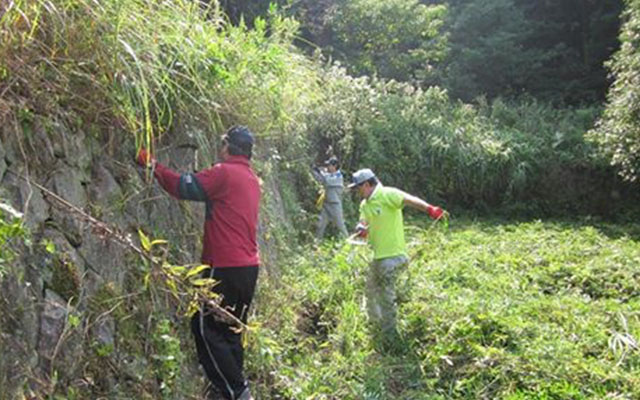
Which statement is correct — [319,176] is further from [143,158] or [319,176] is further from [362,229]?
[143,158]

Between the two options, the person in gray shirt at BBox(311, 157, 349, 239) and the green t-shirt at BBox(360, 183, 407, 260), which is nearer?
the green t-shirt at BBox(360, 183, 407, 260)

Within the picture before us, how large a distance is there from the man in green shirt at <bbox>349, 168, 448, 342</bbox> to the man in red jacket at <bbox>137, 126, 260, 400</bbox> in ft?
6.13

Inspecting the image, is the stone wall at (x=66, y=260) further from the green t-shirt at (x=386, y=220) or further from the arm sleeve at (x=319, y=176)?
the arm sleeve at (x=319, y=176)

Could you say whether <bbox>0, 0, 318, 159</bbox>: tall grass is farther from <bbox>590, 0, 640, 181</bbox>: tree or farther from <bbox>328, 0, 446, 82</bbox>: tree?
<bbox>328, 0, 446, 82</bbox>: tree

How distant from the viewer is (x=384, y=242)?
5516mm

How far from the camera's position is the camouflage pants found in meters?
5.35

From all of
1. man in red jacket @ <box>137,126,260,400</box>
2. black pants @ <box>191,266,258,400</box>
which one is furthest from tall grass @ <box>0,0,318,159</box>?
black pants @ <box>191,266,258,400</box>

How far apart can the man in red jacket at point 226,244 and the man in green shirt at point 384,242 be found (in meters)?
1.87

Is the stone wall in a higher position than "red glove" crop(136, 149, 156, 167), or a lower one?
lower

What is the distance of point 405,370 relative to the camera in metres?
4.77

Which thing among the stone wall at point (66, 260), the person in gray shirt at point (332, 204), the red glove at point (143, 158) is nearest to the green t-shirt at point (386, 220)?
the stone wall at point (66, 260)

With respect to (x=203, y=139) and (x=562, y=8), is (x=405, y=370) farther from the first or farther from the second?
(x=562, y=8)

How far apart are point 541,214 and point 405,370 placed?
31.6ft

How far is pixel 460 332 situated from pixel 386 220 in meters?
1.18
